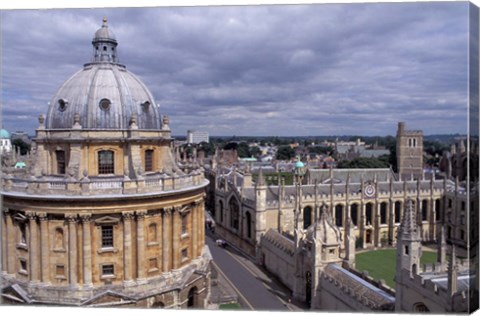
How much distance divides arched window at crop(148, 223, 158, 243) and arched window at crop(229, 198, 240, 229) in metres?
16.5

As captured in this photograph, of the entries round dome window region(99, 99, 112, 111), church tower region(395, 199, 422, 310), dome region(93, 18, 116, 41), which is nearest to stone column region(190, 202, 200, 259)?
round dome window region(99, 99, 112, 111)

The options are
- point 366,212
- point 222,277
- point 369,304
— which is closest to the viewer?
point 369,304

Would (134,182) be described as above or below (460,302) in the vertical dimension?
above

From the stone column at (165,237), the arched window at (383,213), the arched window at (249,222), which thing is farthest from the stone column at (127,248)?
the arched window at (383,213)

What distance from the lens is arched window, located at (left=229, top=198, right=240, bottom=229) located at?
34719mm

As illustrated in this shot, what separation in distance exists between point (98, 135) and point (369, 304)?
11854 millimetres

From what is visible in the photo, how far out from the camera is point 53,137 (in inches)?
711

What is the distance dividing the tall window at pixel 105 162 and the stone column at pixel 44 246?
2.68 meters

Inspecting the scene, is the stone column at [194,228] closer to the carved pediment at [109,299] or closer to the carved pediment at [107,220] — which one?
the carved pediment at [107,220]

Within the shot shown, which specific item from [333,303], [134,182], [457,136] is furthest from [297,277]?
[457,136]

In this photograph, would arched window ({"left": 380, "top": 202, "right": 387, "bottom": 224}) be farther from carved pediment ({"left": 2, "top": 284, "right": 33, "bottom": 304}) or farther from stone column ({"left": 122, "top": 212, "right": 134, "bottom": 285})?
carved pediment ({"left": 2, "top": 284, "right": 33, "bottom": 304})

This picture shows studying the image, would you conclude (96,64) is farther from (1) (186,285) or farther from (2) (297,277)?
(2) (297,277)

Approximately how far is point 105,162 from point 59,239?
132 inches

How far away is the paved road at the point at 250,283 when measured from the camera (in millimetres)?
22859
